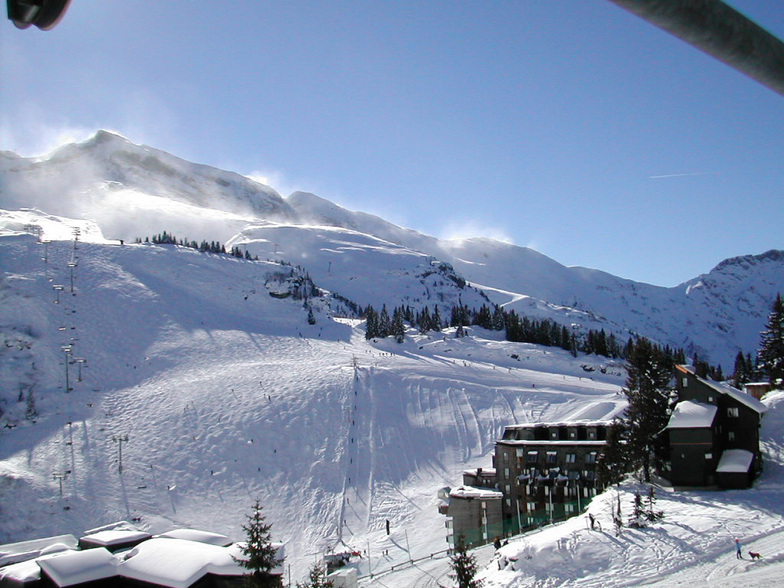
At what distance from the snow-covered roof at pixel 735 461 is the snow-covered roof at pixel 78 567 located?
36057mm

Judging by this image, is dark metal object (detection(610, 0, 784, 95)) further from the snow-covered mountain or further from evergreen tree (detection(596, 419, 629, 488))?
evergreen tree (detection(596, 419, 629, 488))

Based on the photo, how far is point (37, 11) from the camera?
1.82 m

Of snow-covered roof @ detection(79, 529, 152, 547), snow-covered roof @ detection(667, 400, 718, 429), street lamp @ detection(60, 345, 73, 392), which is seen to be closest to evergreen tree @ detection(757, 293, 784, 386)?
snow-covered roof @ detection(667, 400, 718, 429)

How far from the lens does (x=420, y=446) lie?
7000 cm

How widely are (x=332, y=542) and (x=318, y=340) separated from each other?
73.2 metres

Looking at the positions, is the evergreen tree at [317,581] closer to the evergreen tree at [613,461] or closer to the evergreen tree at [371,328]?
the evergreen tree at [613,461]

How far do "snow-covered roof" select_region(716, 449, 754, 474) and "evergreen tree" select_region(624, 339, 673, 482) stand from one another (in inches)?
176

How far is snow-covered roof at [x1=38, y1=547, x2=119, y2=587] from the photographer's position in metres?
27.7

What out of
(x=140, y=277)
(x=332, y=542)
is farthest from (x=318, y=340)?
(x=332, y=542)

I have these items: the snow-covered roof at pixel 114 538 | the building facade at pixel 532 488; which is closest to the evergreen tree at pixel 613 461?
the building facade at pixel 532 488

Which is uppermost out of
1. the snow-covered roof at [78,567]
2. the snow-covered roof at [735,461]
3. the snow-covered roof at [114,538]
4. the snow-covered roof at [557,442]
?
the snow-covered roof at [735,461]

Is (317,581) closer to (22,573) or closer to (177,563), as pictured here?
(177,563)

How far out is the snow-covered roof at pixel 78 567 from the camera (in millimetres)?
27734

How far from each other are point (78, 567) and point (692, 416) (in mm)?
38337
